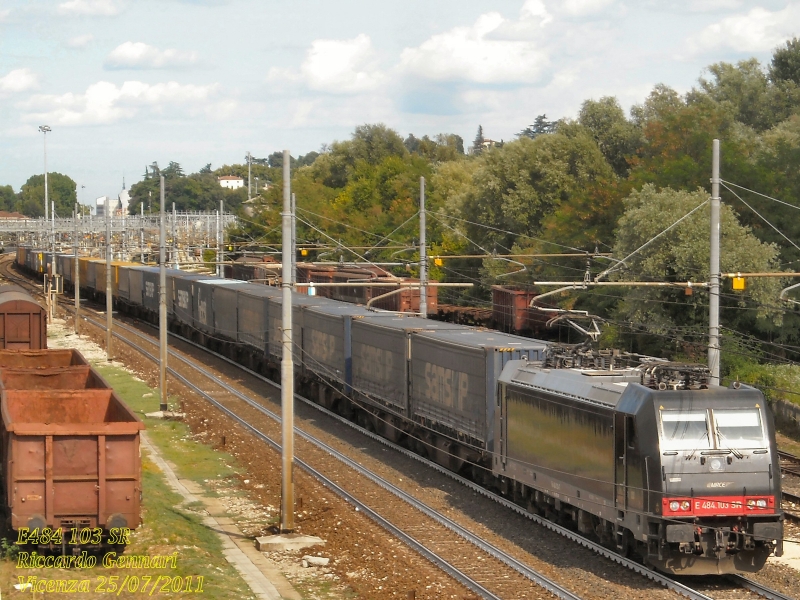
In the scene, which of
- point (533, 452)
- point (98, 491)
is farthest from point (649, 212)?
point (98, 491)

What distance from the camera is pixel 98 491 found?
14875 millimetres

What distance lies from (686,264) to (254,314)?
52.5 feet

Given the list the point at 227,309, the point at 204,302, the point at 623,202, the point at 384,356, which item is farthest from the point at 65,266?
the point at 384,356

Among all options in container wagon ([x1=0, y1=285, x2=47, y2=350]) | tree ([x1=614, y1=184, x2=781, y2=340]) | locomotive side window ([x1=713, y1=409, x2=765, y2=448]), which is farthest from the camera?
tree ([x1=614, y1=184, x2=781, y2=340])

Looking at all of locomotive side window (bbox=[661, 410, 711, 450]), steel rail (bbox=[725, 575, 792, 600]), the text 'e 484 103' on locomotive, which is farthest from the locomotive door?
steel rail (bbox=[725, 575, 792, 600])

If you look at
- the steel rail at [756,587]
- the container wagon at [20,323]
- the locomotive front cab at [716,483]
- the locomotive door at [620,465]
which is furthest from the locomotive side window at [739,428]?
the container wagon at [20,323]

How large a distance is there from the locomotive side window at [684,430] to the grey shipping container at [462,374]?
576cm

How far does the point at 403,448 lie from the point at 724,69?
187 ft

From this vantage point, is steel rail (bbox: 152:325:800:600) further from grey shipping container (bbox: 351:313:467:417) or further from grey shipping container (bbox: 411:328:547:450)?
grey shipping container (bbox: 351:313:467:417)

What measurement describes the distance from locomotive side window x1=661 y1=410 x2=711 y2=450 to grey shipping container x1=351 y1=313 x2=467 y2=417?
10.9 m

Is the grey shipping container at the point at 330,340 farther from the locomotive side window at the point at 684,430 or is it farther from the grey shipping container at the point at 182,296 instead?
the grey shipping container at the point at 182,296

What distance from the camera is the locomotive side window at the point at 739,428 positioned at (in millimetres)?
14508

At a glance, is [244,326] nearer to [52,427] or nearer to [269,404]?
[269,404]

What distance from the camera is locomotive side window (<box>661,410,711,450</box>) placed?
14383mm
